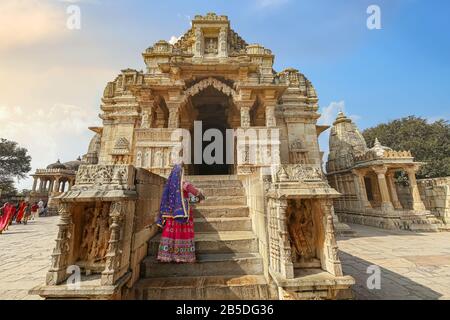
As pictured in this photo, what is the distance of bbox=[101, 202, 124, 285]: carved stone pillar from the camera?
2969 millimetres

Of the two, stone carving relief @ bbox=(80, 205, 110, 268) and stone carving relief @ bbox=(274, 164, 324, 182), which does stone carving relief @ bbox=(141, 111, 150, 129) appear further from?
stone carving relief @ bbox=(274, 164, 324, 182)

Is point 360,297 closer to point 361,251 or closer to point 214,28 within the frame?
point 361,251

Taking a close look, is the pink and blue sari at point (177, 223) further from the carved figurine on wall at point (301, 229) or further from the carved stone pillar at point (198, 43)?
the carved stone pillar at point (198, 43)

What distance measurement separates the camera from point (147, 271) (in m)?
4.06

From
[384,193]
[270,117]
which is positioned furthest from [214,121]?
[384,193]

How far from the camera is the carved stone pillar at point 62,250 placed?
2945 mm

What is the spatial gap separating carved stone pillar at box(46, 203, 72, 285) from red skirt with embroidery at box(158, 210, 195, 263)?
1.61 meters

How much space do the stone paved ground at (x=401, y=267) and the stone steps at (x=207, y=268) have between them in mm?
1900

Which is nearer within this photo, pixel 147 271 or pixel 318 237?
pixel 318 237

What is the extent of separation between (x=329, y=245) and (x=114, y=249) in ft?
11.3

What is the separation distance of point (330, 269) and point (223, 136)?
513 inches

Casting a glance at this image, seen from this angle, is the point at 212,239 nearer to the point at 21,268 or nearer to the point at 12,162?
the point at 21,268

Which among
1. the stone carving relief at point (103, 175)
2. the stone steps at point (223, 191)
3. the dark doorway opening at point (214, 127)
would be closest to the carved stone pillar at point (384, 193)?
the dark doorway opening at point (214, 127)
